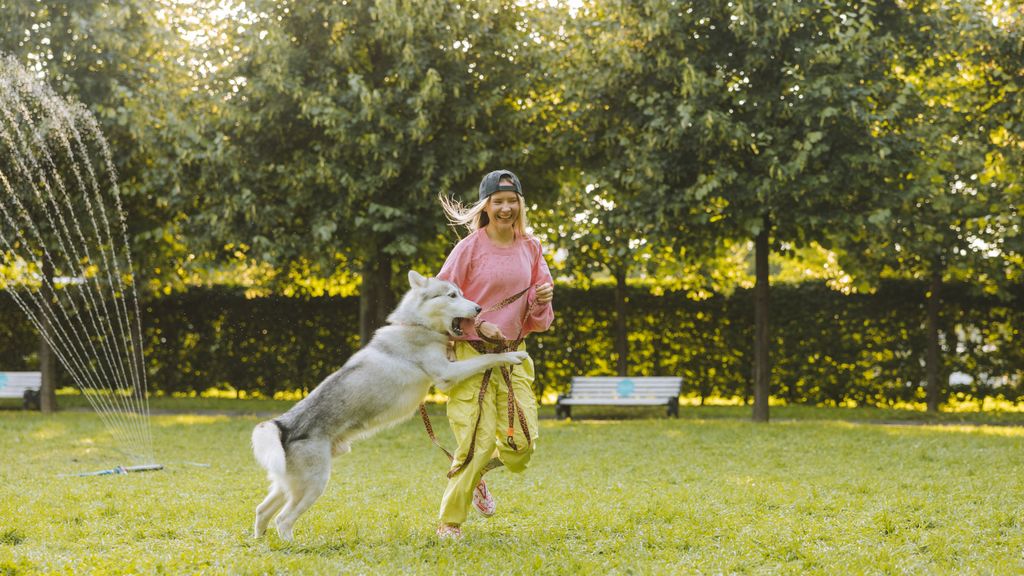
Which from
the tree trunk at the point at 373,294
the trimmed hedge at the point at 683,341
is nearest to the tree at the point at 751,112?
the trimmed hedge at the point at 683,341

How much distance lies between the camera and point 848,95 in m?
13.2

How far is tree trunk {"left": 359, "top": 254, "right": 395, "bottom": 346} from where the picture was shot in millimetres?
16156

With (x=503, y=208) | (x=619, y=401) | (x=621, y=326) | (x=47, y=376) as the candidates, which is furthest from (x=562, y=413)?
(x=503, y=208)

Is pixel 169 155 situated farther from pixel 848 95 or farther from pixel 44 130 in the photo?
pixel 848 95

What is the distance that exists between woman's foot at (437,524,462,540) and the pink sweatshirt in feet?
4.19

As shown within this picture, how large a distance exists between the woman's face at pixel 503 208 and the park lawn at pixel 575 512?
2.09m

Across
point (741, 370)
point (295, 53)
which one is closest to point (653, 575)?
point (295, 53)

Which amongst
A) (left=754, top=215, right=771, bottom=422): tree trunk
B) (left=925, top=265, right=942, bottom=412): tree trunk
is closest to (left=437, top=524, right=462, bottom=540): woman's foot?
(left=754, top=215, right=771, bottom=422): tree trunk

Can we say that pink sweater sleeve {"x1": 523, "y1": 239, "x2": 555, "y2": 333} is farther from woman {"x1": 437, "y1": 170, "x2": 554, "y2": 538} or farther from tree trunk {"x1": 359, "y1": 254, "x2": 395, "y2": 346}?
tree trunk {"x1": 359, "y1": 254, "x2": 395, "y2": 346}

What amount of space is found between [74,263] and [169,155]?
10.5 ft

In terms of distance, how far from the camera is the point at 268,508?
6.09 metres

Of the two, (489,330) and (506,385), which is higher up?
(489,330)

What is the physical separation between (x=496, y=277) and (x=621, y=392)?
1121 cm

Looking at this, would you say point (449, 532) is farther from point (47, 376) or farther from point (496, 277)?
point (47, 376)
